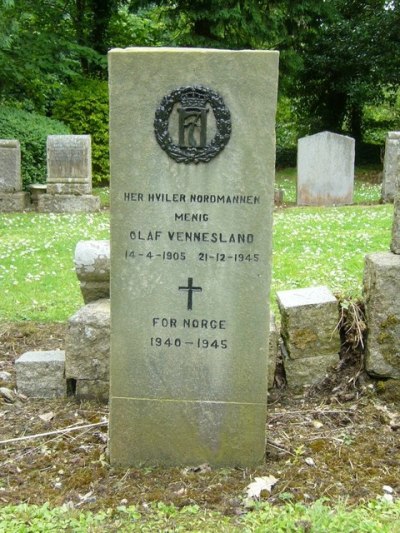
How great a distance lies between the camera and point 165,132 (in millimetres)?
3521

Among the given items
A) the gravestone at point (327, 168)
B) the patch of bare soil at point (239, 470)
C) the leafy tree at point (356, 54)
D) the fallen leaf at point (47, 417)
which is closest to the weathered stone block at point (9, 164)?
the gravestone at point (327, 168)

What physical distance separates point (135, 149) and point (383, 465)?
7.11 feet

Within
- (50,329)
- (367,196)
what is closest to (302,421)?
(50,329)

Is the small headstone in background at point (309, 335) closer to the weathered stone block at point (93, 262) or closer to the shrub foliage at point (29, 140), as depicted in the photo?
the weathered stone block at point (93, 262)

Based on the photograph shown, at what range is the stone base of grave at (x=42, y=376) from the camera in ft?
15.6

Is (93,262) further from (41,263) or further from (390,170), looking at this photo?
(390,170)

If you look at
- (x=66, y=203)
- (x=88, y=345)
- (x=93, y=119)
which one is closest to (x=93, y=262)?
(x=88, y=345)

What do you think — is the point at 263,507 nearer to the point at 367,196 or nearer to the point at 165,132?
the point at 165,132

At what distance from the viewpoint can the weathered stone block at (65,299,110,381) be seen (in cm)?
456

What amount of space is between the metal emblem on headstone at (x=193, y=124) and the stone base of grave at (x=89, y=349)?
1482 mm

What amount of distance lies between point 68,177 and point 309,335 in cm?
1060

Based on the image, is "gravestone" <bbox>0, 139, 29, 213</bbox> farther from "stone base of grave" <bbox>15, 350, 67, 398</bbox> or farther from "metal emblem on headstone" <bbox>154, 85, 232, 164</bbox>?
"metal emblem on headstone" <bbox>154, 85, 232, 164</bbox>

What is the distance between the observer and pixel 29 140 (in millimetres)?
15602

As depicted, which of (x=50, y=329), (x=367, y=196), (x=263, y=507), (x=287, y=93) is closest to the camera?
(x=263, y=507)
